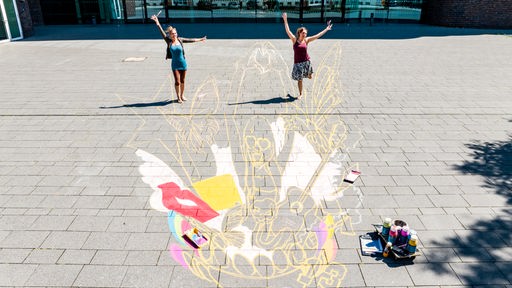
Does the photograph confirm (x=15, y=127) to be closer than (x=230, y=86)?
Yes

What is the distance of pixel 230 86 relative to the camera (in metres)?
10.9

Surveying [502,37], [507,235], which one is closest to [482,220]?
[507,235]

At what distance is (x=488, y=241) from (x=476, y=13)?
2413cm

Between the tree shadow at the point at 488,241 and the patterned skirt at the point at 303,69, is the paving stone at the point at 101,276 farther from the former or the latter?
the patterned skirt at the point at 303,69

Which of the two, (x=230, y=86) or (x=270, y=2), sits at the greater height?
(x=270, y=2)

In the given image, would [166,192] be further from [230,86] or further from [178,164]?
[230,86]

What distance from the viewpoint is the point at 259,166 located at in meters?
6.20

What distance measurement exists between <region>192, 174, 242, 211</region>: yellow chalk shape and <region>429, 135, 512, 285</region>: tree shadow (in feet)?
8.86

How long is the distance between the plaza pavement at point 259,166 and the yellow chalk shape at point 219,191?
19 cm

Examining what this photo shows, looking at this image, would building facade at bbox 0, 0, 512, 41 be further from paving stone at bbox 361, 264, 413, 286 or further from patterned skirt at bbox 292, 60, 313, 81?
paving stone at bbox 361, 264, 413, 286

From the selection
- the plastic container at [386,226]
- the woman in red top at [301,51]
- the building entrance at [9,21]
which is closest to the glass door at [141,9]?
the building entrance at [9,21]

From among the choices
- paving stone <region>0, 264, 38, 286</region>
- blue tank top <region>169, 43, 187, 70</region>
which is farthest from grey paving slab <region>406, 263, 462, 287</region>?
blue tank top <region>169, 43, 187, 70</region>

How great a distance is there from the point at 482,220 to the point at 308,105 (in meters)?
5.07

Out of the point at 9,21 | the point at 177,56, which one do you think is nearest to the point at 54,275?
the point at 177,56
